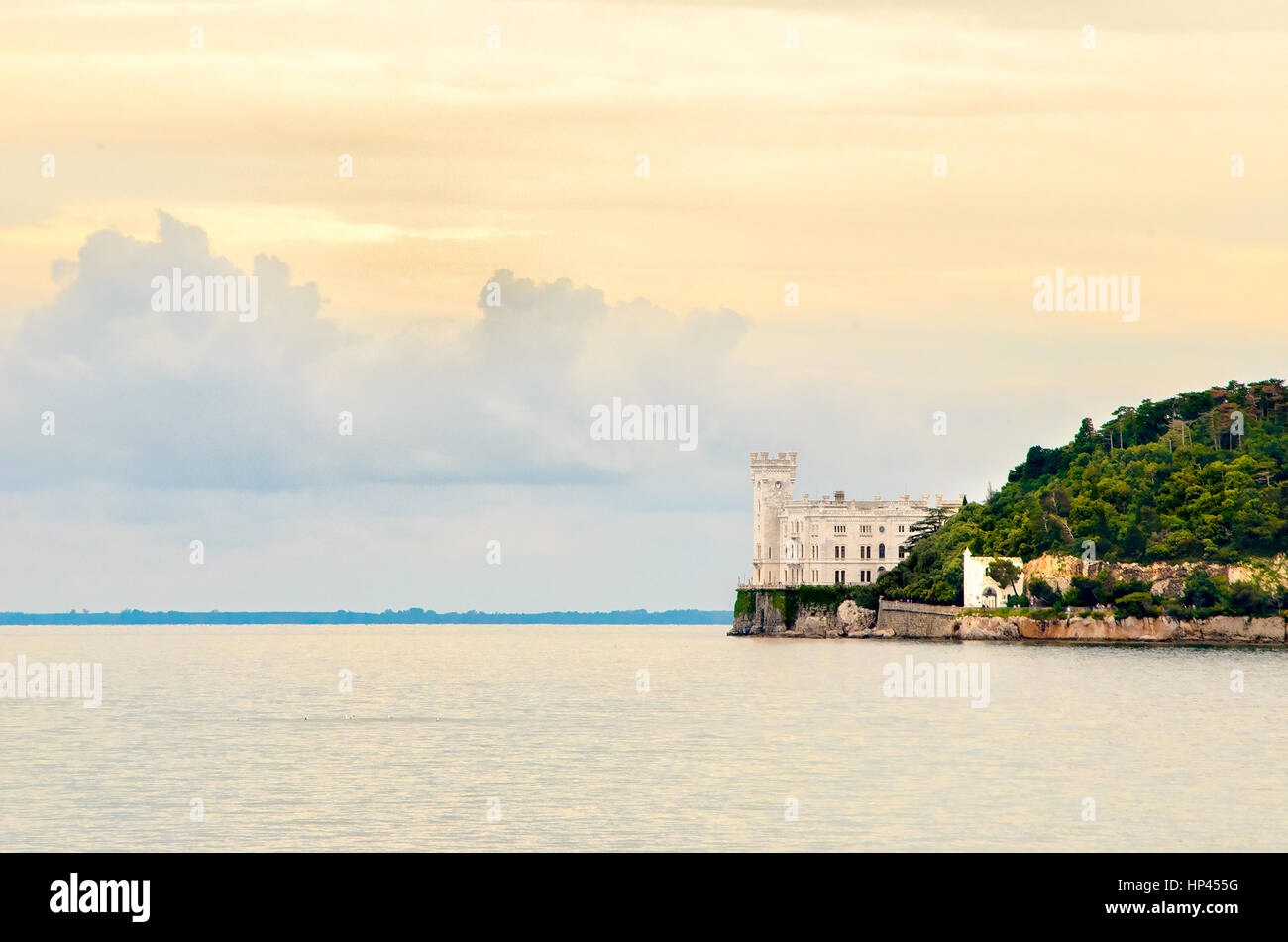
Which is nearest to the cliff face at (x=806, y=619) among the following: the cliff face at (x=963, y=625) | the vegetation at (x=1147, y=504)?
the cliff face at (x=963, y=625)

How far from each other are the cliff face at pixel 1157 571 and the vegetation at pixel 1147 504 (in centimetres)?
66

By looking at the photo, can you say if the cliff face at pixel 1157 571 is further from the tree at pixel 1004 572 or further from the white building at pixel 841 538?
the white building at pixel 841 538

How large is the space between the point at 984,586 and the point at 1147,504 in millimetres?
13408

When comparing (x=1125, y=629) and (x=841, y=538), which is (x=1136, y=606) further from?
(x=841, y=538)

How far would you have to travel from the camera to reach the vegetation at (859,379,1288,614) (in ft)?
379

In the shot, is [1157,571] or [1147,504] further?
[1147,504]

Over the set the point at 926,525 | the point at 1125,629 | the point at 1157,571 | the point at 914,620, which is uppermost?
the point at 926,525

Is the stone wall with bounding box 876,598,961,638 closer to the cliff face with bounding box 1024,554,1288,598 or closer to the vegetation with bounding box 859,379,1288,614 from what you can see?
the vegetation with bounding box 859,379,1288,614

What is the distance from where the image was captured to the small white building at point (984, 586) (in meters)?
124

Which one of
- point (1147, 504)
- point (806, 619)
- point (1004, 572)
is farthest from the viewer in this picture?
point (806, 619)

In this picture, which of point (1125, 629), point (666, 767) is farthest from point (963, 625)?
point (666, 767)

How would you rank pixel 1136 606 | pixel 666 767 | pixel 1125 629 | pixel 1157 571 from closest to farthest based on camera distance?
pixel 666 767
pixel 1136 606
pixel 1157 571
pixel 1125 629

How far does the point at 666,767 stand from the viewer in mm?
42562

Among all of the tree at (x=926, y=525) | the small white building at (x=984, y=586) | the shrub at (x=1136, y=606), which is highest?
the tree at (x=926, y=525)
